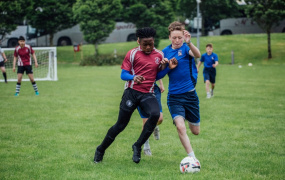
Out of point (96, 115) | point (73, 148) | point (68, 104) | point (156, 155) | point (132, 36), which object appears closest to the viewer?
point (156, 155)

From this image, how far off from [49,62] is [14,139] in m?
17.3

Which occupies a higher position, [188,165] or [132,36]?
[132,36]

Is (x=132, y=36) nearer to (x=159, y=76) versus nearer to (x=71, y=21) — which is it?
(x=71, y=21)

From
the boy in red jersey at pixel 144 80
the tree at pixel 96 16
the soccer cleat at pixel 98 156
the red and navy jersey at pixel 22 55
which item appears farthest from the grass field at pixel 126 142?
the tree at pixel 96 16

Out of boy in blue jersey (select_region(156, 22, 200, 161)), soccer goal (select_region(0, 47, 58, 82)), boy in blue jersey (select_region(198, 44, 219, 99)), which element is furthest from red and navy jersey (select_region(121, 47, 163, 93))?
soccer goal (select_region(0, 47, 58, 82))

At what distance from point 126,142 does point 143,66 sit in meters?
2.37

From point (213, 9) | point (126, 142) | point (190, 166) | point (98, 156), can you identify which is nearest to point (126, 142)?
point (126, 142)

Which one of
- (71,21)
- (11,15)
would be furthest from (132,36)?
(11,15)

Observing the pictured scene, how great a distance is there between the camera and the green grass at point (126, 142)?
18.7 ft

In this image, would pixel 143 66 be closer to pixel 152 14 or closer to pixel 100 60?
pixel 100 60

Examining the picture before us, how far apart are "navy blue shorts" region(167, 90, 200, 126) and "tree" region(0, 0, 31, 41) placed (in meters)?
39.3

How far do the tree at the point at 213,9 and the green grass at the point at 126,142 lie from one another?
4399 cm

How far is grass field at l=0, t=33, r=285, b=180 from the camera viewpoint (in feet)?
18.7

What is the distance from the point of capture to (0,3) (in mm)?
41000
